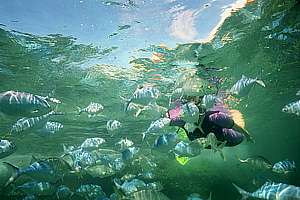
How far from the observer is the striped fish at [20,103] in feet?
23.9

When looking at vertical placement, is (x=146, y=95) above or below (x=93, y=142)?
above

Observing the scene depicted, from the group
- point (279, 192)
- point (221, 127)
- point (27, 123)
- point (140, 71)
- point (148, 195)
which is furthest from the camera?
point (140, 71)

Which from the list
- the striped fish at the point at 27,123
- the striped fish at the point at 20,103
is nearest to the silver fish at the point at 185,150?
the striped fish at the point at 27,123

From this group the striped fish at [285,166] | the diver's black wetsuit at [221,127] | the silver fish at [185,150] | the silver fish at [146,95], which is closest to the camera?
the diver's black wetsuit at [221,127]

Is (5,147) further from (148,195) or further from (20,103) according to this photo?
(148,195)

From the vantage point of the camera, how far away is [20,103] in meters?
7.27

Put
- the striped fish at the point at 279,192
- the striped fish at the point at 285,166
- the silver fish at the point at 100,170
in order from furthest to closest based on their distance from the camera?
1. the silver fish at the point at 100,170
2. the striped fish at the point at 285,166
3. the striped fish at the point at 279,192

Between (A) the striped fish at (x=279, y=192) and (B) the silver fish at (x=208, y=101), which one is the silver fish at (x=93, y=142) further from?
(A) the striped fish at (x=279, y=192)

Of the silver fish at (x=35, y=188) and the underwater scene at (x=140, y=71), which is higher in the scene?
the underwater scene at (x=140, y=71)

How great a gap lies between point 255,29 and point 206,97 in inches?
234

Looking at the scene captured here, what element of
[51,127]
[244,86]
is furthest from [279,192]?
[51,127]

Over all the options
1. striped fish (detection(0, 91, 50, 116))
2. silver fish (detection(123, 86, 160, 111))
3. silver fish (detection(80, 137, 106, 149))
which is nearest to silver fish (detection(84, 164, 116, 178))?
silver fish (detection(80, 137, 106, 149))

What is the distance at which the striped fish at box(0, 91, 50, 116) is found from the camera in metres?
7.29

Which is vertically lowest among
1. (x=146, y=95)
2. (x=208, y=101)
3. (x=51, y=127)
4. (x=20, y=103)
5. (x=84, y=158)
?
(x=84, y=158)
